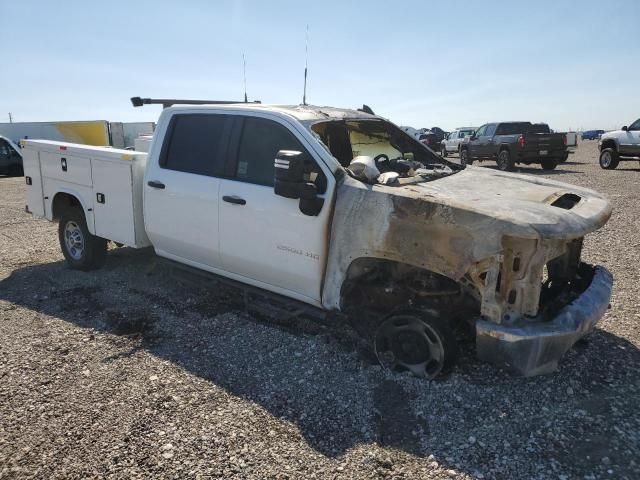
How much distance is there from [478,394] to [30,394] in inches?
120

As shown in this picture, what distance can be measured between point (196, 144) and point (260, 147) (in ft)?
2.63

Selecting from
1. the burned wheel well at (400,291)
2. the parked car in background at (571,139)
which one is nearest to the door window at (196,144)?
the burned wheel well at (400,291)

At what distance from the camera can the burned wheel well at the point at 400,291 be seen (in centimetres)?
359

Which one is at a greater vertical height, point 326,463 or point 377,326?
point 377,326

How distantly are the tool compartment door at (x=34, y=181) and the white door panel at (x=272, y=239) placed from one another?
3.23m

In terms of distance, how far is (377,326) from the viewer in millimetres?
3775

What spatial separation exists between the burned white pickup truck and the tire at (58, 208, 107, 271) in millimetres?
796

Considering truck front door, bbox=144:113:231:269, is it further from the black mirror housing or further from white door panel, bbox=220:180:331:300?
the black mirror housing

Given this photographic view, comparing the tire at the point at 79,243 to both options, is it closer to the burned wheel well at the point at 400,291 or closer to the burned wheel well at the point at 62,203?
the burned wheel well at the point at 62,203

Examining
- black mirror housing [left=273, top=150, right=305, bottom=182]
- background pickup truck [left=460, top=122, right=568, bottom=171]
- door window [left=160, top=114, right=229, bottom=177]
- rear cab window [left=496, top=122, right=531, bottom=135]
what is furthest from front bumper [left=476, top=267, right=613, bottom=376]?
rear cab window [left=496, top=122, right=531, bottom=135]

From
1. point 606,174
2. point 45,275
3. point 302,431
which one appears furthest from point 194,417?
point 606,174

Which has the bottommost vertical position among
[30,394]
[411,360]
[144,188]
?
[30,394]

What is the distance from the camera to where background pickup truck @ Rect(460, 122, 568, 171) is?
17.8m

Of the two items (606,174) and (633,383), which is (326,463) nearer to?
(633,383)
